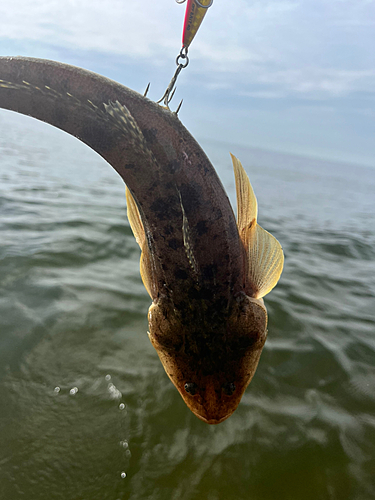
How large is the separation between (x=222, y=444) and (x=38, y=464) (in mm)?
1387

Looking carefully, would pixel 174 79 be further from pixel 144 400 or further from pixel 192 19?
pixel 144 400

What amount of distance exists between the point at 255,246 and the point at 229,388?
0.93 meters

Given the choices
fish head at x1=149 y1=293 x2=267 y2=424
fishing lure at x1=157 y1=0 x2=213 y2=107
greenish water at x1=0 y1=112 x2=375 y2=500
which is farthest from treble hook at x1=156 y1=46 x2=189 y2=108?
greenish water at x1=0 y1=112 x2=375 y2=500

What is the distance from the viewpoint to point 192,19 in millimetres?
1777

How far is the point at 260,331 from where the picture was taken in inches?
75.0

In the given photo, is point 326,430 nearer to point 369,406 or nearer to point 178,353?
point 369,406

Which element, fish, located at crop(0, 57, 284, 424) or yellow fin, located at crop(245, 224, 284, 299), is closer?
fish, located at crop(0, 57, 284, 424)

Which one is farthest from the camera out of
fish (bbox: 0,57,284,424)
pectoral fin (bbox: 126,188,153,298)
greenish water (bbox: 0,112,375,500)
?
greenish water (bbox: 0,112,375,500)

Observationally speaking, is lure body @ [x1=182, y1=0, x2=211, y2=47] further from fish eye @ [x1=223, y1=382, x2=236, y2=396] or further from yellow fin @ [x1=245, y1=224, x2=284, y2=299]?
fish eye @ [x1=223, y1=382, x2=236, y2=396]

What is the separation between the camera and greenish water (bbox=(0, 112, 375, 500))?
2209 mm

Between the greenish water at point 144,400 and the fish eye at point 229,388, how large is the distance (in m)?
0.78

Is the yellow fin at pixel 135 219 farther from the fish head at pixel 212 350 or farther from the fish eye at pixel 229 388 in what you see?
the fish eye at pixel 229 388

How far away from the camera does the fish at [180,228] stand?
5.05ft

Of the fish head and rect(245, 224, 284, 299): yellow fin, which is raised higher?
rect(245, 224, 284, 299): yellow fin
